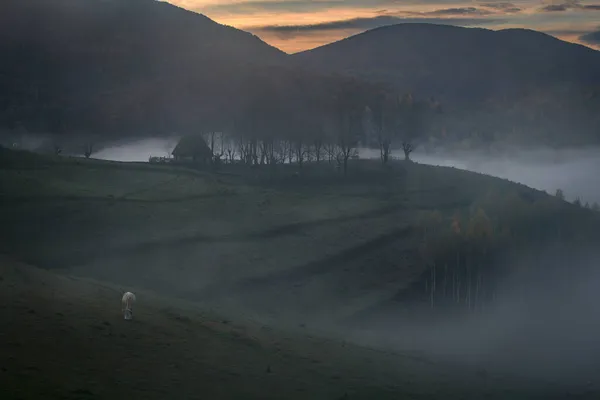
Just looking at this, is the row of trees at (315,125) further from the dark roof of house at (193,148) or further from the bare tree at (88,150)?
the bare tree at (88,150)

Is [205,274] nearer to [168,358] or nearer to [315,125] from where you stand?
[168,358]

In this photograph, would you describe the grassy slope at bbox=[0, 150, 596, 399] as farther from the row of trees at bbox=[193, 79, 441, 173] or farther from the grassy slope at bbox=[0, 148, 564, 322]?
the row of trees at bbox=[193, 79, 441, 173]

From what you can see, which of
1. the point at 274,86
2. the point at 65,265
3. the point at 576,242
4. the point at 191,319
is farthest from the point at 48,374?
the point at 274,86

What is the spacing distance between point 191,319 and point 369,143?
120 m

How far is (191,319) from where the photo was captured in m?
47.3

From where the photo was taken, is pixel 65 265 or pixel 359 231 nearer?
pixel 65 265

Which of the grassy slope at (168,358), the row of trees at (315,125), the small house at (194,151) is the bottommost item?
the grassy slope at (168,358)

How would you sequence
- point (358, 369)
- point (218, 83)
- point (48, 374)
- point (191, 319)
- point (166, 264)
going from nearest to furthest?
point (48, 374)
point (358, 369)
point (191, 319)
point (166, 264)
point (218, 83)

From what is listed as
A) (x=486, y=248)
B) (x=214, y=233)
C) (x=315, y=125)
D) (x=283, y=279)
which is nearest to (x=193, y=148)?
(x=315, y=125)

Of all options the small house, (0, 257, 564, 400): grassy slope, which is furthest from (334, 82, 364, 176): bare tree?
(0, 257, 564, 400): grassy slope

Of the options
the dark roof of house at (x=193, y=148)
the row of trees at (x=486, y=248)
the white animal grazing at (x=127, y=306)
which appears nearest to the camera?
the white animal grazing at (x=127, y=306)

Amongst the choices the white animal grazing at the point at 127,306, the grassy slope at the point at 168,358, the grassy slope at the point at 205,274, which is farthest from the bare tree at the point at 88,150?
the white animal grazing at the point at 127,306

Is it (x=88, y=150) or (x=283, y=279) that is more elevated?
Result: (x=88, y=150)

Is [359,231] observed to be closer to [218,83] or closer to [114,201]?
[114,201]
